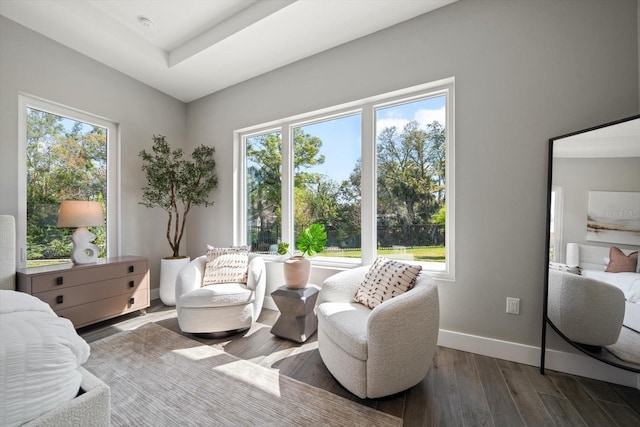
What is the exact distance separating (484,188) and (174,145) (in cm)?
394

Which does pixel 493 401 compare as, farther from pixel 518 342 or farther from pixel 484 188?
pixel 484 188

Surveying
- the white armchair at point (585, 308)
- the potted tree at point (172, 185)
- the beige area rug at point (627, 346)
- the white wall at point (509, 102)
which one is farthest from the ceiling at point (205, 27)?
the beige area rug at point (627, 346)

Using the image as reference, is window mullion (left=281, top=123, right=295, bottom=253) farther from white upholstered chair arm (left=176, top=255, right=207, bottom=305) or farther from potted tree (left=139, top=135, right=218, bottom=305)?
potted tree (left=139, top=135, right=218, bottom=305)

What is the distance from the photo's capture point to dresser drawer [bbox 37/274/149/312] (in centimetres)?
218

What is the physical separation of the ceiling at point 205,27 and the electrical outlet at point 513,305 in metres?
2.46

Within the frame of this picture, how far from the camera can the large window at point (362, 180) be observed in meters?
2.29

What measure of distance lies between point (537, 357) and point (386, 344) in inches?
52.0

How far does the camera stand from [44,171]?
257 centimetres

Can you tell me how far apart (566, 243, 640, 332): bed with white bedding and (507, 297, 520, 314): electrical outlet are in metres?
0.45

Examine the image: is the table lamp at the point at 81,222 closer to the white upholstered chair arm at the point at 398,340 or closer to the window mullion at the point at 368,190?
the window mullion at the point at 368,190

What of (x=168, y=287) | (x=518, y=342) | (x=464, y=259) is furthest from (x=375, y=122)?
(x=168, y=287)

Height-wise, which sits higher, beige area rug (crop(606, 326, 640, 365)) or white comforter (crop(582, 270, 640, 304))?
white comforter (crop(582, 270, 640, 304))

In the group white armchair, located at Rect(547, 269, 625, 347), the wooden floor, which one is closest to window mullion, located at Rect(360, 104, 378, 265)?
the wooden floor

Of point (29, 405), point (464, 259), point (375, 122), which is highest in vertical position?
point (375, 122)
